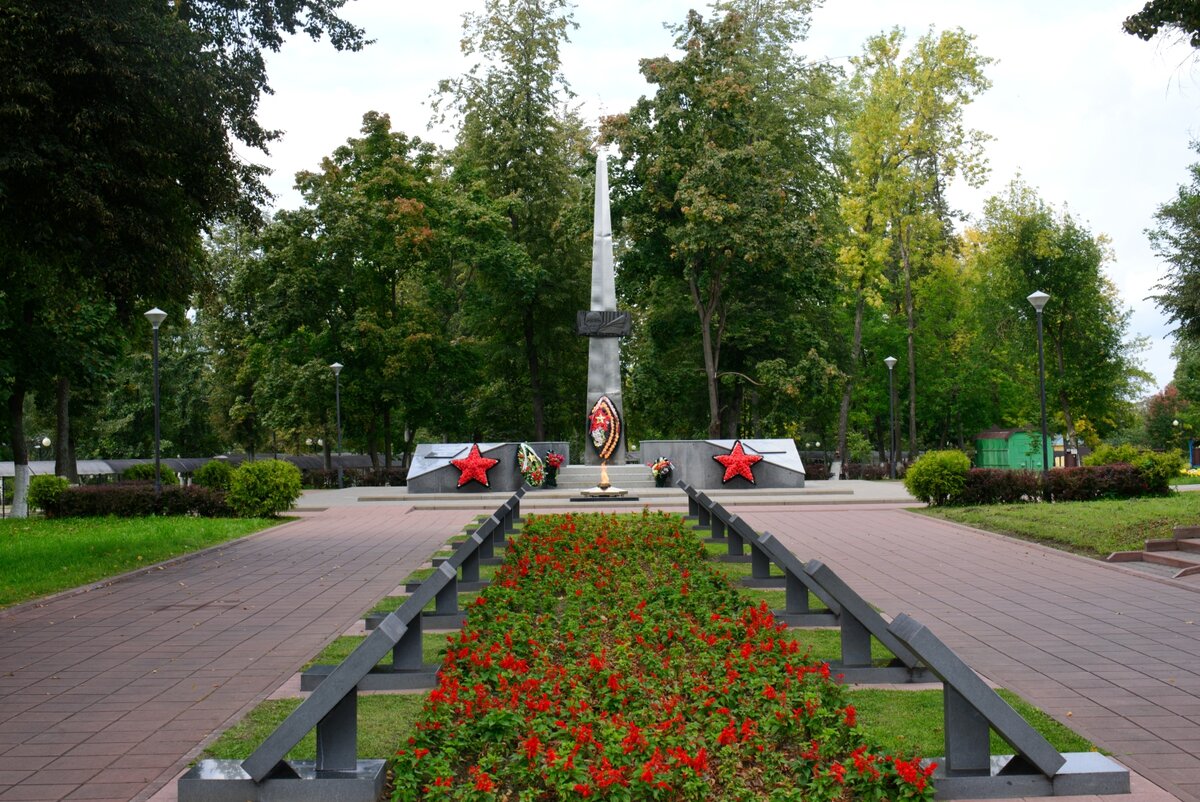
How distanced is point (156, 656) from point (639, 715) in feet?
13.8

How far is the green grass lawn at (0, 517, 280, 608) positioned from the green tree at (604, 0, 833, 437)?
1840cm

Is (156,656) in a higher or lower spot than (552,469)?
lower

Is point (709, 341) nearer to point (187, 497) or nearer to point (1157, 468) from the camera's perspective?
point (1157, 468)

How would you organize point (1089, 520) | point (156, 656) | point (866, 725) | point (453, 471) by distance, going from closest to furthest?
point (866, 725) < point (156, 656) < point (1089, 520) < point (453, 471)

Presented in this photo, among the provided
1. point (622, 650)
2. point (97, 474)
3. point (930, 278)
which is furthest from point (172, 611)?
point (97, 474)

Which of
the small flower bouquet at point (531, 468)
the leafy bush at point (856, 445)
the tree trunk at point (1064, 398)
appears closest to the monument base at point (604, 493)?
the small flower bouquet at point (531, 468)

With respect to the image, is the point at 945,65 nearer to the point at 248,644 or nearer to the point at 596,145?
the point at 596,145

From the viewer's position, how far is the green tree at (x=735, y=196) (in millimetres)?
32375

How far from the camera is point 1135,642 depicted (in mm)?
7312

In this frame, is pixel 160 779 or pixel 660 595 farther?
pixel 660 595

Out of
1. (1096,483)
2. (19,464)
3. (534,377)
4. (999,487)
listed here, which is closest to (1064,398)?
(534,377)

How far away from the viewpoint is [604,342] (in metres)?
29.3

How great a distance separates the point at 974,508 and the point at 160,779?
55.6ft

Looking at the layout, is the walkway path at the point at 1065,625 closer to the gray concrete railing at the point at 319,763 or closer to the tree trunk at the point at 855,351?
the gray concrete railing at the point at 319,763
